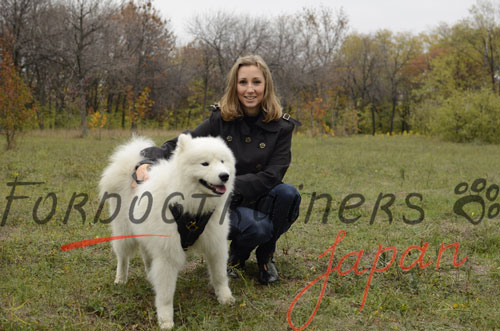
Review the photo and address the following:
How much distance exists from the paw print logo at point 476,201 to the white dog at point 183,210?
3.94 metres

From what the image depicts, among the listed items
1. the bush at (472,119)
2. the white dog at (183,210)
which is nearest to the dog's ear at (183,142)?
the white dog at (183,210)

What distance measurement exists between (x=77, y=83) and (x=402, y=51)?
30.5 m

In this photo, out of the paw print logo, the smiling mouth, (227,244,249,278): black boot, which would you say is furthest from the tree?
the paw print logo

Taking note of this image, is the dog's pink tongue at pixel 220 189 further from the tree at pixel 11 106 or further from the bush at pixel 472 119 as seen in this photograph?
the bush at pixel 472 119

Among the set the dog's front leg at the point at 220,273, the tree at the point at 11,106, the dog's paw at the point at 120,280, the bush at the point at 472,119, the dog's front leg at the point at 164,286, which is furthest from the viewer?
the bush at the point at 472,119

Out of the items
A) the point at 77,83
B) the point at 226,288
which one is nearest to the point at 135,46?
the point at 77,83

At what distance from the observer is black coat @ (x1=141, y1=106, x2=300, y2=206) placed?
3.28m

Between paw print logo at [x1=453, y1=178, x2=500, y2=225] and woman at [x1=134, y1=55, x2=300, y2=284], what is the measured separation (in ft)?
10.6

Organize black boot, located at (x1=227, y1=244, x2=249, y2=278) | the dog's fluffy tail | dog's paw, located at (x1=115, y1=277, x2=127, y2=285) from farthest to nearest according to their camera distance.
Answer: black boot, located at (x1=227, y1=244, x2=249, y2=278) → dog's paw, located at (x1=115, y1=277, x2=127, y2=285) → the dog's fluffy tail

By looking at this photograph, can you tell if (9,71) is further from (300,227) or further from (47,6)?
(47,6)

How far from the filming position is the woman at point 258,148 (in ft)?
10.8

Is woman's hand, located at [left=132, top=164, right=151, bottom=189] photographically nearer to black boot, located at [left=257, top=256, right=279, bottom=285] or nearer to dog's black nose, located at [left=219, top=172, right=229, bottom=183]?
dog's black nose, located at [left=219, top=172, right=229, bottom=183]

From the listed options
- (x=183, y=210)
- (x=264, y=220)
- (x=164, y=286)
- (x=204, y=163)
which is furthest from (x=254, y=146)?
(x=164, y=286)

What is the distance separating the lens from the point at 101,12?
2173cm
